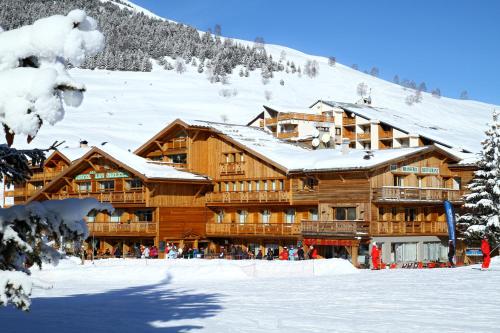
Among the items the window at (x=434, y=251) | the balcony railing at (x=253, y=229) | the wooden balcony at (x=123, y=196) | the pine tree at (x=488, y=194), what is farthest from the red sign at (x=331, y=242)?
the wooden balcony at (x=123, y=196)

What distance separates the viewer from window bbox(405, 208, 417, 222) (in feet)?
140

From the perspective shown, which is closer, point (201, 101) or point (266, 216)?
point (266, 216)

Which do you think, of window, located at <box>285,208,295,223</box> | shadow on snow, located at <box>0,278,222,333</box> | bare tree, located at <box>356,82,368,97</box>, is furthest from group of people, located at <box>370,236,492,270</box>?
bare tree, located at <box>356,82,368,97</box>

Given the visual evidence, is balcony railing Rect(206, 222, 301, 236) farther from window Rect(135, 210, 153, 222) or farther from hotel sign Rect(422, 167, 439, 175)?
hotel sign Rect(422, 167, 439, 175)

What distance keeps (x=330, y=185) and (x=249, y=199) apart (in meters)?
6.57

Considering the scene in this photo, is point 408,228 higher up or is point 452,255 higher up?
point 408,228

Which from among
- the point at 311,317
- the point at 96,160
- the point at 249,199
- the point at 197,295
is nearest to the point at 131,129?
the point at 96,160

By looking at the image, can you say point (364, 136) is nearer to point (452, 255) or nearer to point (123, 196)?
point (123, 196)

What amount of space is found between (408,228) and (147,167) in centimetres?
1678

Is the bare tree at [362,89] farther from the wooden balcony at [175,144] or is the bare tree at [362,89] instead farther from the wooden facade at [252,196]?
the wooden facade at [252,196]

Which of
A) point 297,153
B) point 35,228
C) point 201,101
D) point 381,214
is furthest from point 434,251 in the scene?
point 201,101

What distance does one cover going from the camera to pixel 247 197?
4722 cm

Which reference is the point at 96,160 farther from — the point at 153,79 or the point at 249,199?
the point at 153,79

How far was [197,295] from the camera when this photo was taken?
74.2 ft
